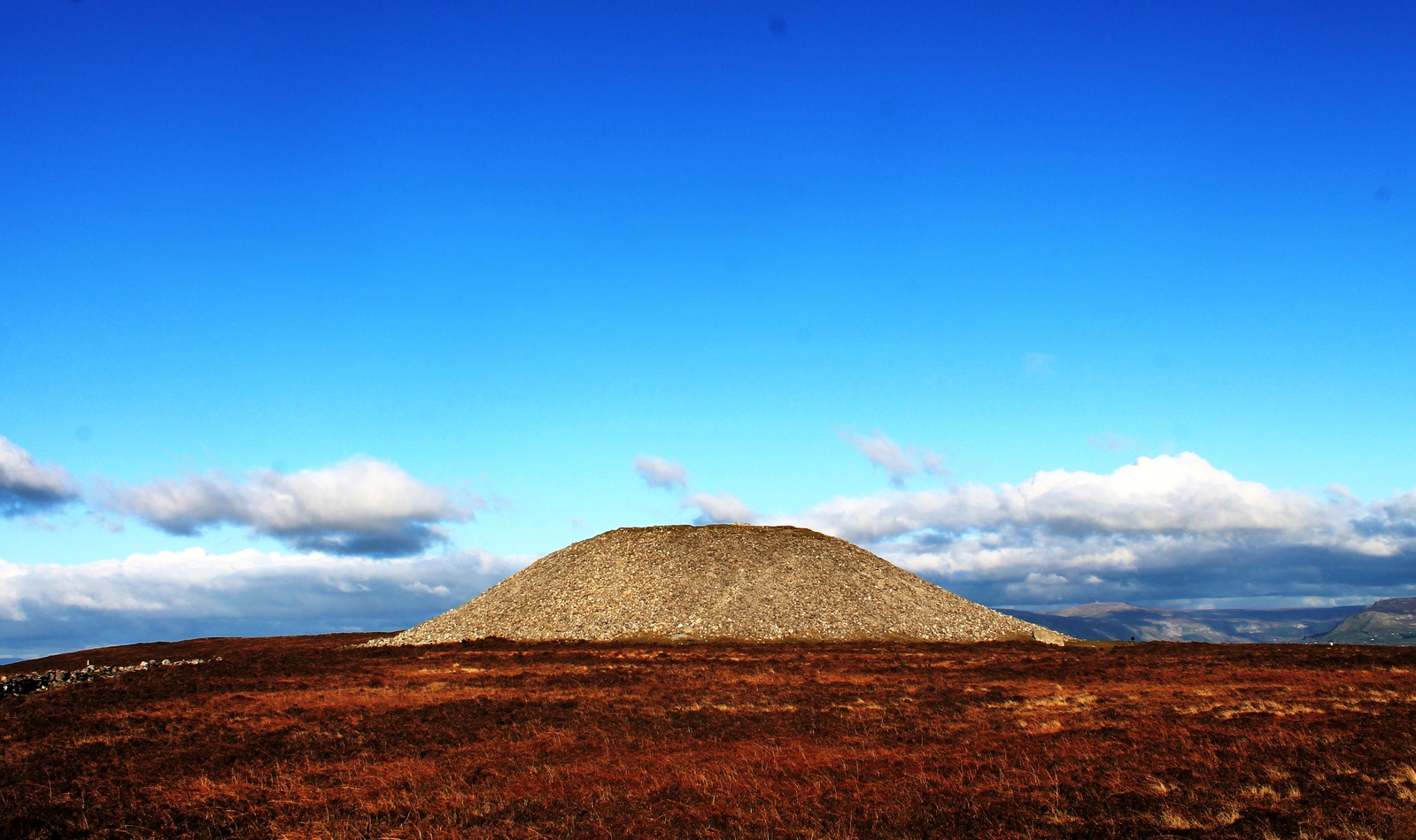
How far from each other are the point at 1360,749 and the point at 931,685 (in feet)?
67.5

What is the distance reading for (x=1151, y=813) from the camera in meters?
15.5

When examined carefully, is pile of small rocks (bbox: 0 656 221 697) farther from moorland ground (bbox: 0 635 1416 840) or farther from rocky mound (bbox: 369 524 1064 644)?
rocky mound (bbox: 369 524 1064 644)

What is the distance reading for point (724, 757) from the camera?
2231 centimetres

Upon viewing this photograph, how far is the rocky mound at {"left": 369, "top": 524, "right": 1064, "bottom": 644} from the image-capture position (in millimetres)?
76375

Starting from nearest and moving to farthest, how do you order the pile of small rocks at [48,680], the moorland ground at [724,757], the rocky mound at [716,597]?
1. the moorland ground at [724,757]
2. the pile of small rocks at [48,680]
3. the rocky mound at [716,597]

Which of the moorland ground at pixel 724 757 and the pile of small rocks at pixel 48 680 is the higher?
the pile of small rocks at pixel 48 680

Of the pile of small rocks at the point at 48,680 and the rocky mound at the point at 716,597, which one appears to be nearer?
the pile of small rocks at the point at 48,680

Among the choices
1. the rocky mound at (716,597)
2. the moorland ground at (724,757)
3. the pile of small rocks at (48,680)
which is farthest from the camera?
the rocky mound at (716,597)

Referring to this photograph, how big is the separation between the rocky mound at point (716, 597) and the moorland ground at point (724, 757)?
98.3 feet

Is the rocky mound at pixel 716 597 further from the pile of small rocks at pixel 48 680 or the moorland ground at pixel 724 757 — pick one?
the pile of small rocks at pixel 48 680

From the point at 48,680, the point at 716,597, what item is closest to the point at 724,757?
the point at 48,680

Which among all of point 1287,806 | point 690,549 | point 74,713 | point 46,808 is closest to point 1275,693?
point 1287,806

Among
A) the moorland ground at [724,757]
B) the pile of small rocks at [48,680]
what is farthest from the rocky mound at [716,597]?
the pile of small rocks at [48,680]

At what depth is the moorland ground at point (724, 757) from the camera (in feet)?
52.1
